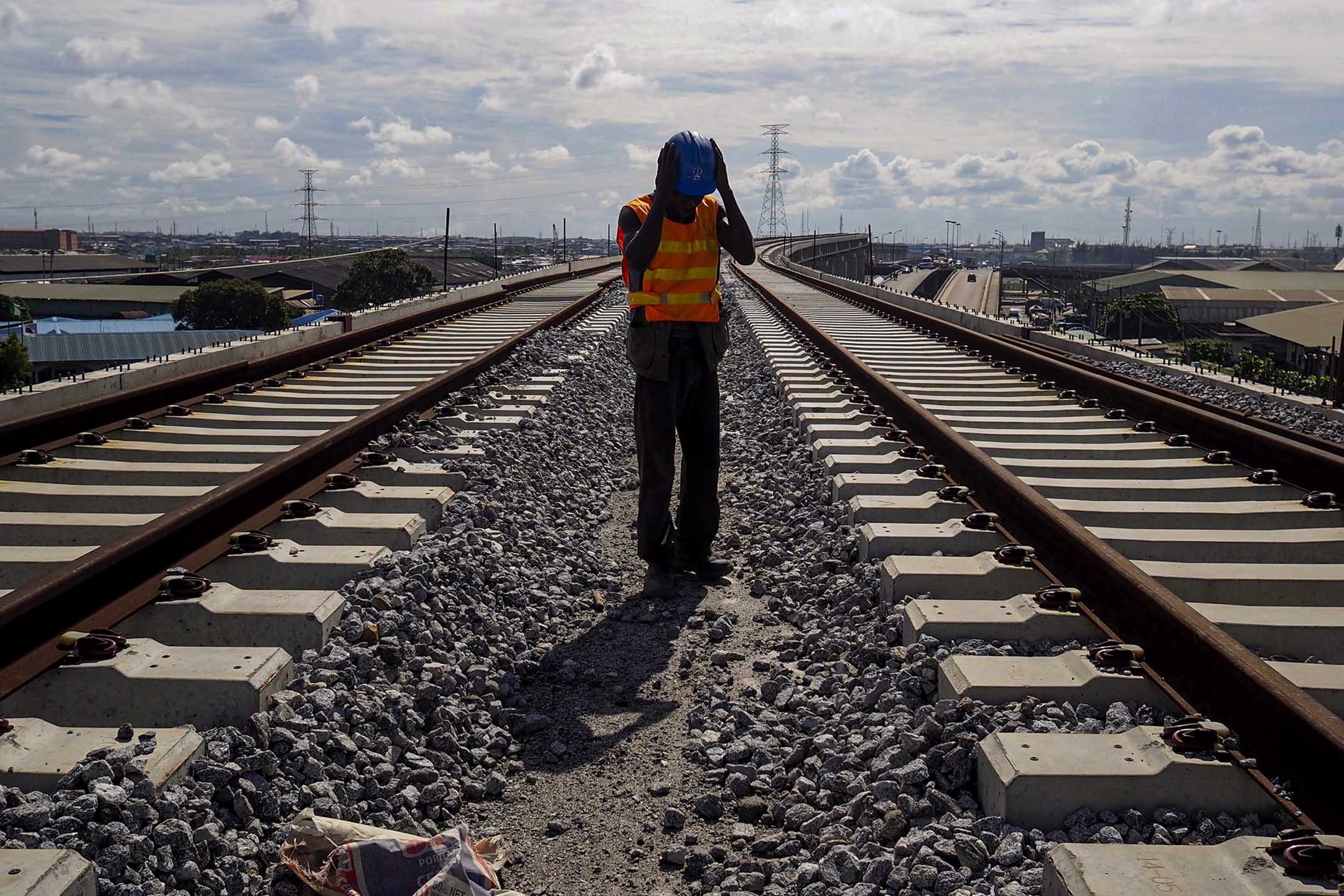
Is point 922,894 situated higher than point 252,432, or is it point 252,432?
point 252,432

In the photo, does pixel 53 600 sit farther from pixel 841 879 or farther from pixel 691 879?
pixel 841 879

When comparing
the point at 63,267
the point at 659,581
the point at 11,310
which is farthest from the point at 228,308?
the point at 63,267

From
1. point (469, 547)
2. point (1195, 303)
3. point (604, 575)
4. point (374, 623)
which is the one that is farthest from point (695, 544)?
point (1195, 303)

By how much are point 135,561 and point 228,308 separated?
5337 centimetres

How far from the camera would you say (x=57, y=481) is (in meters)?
5.66

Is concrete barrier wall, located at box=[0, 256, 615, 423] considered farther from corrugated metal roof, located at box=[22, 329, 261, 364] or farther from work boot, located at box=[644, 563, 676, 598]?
corrugated metal roof, located at box=[22, 329, 261, 364]

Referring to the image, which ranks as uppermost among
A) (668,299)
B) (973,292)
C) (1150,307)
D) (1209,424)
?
(973,292)

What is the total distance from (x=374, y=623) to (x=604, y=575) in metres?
2.03

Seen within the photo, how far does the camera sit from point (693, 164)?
532 centimetres

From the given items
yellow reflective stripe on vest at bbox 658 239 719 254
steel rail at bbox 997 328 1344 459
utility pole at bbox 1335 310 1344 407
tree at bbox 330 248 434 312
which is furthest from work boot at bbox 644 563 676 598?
tree at bbox 330 248 434 312

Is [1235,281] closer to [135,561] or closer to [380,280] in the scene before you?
[380,280]

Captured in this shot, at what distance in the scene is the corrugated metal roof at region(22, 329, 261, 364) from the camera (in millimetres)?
27141

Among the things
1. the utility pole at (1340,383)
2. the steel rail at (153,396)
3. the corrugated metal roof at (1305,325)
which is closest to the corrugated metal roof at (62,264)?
the corrugated metal roof at (1305,325)

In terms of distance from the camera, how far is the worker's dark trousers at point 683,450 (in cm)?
565
